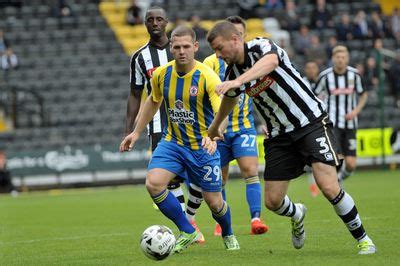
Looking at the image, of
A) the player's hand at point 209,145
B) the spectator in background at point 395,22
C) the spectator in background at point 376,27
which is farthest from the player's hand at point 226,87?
the spectator in background at point 395,22

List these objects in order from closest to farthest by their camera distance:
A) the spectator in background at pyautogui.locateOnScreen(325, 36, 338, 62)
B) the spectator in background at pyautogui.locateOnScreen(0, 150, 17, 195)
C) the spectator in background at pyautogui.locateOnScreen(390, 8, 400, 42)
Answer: the spectator in background at pyautogui.locateOnScreen(0, 150, 17, 195) → the spectator in background at pyautogui.locateOnScreen(325, 36, 338, 62) → the spectator in background at pyautogui.locateOnScreen(390, 8, 400, 42)

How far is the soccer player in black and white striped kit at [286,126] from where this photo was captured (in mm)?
Answer: 8344

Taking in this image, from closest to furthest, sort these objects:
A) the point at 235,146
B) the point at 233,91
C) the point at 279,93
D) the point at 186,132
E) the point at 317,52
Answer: the point at 233,91, the point at 279,93, the point at 186,132, the point at 235,146, the point at 317,52

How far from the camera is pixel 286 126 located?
28.9ft

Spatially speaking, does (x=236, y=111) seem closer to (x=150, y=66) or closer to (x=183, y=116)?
(x=150, y=66)

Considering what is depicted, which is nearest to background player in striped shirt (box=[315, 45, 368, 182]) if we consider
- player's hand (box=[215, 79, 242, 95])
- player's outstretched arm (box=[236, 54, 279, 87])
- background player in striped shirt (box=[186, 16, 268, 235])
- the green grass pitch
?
the green grass pitch

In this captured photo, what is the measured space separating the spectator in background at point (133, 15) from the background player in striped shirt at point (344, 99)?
13.5m

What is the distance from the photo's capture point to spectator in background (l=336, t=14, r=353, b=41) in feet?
94.4

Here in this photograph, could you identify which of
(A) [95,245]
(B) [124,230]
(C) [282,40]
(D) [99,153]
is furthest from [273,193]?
(C) [282,40]

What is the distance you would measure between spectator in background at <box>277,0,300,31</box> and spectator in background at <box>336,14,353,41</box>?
49.8 inches

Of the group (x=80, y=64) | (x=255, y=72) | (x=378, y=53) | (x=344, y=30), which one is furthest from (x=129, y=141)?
(x=344, y=30)

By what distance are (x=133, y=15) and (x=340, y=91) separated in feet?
45.1

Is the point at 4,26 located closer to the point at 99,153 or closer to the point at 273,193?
the point at 99,153

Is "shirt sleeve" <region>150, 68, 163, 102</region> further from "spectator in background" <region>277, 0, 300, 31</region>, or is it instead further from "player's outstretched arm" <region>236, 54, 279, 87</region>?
"spectator in background" <region>277, 0, 300, 31</region>
